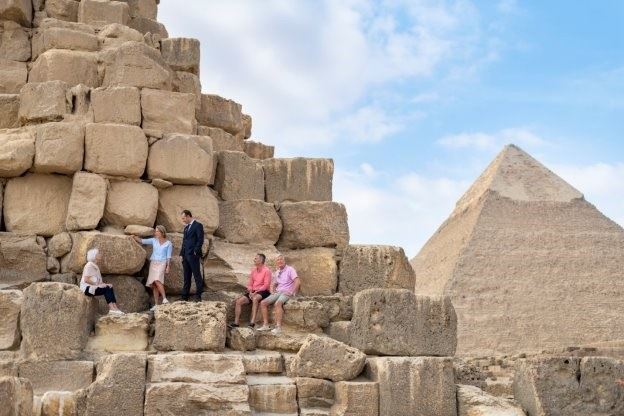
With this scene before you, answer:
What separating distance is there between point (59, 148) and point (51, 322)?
2318 millimetres

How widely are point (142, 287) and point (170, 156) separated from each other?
5.22 ft

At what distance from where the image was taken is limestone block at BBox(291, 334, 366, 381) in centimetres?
1048

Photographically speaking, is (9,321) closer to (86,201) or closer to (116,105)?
(86,201)

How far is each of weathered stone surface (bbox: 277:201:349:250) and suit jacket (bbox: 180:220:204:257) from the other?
4.94 feet

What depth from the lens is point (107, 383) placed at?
9.60 meters

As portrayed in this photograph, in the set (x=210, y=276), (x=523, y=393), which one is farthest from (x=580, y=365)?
(x=210, y=276)

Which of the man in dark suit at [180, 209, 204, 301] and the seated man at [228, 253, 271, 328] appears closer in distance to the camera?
the seated man at [228, 253, 271, 328]

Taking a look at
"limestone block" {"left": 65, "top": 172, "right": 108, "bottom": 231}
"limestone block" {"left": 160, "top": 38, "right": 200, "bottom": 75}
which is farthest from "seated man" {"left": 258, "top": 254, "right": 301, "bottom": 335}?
"limestone block" {"left": 160, "top": 38, "right": 200, "bottom": 75}

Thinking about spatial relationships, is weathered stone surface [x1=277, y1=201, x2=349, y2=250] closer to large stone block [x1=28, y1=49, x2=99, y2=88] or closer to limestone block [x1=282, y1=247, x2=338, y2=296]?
limestone block [x1=282, y1=247, x2=338, y2=296]

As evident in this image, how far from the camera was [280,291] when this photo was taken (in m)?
11.5

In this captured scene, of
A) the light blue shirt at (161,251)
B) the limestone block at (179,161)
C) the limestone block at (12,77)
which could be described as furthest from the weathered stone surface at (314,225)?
the limestone block at (12,77)

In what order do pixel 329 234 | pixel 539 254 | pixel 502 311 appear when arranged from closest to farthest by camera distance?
pixel 329 234 < pixel 502 311 < pixel 539 254

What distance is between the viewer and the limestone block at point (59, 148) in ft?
38.5

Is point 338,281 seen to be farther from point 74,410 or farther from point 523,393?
point 74,410
